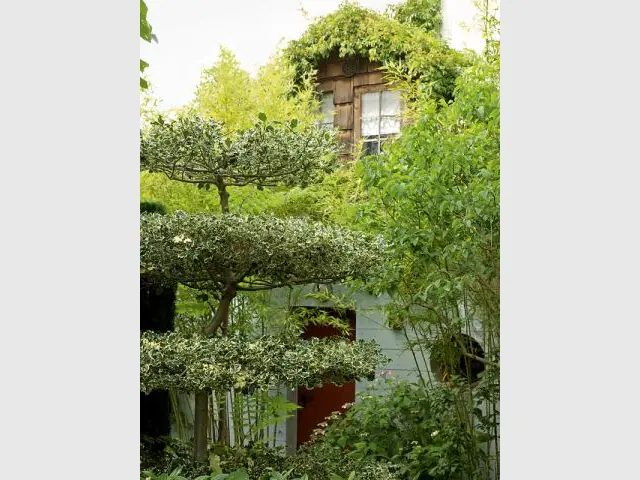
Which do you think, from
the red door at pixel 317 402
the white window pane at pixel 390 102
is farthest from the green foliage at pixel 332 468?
the white window pane at pixel 390 102

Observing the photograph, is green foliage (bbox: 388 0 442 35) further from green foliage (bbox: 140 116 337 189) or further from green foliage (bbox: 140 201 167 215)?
green foliage (bbox: 140 116 337 189)

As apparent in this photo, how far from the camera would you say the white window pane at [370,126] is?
7508 mm

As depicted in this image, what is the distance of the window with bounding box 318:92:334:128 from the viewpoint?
768 centimetres

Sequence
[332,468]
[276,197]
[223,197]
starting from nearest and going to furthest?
[223,197] < [332,468] < [276,197]

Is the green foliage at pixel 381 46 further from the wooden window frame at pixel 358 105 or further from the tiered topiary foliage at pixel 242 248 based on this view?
the tiered topiary foliage at pixel 242 248

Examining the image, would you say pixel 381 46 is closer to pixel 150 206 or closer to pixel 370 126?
pixel 370 126

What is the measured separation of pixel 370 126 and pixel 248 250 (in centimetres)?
424

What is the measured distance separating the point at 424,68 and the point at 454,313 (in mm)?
2897

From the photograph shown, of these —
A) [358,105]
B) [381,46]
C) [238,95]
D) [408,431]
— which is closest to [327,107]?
[358,105]

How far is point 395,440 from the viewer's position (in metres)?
5.25

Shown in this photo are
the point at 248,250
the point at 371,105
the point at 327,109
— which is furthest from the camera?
the point at 327,109

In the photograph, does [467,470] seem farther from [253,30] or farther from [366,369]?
[253,30]

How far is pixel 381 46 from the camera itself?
7.31m
